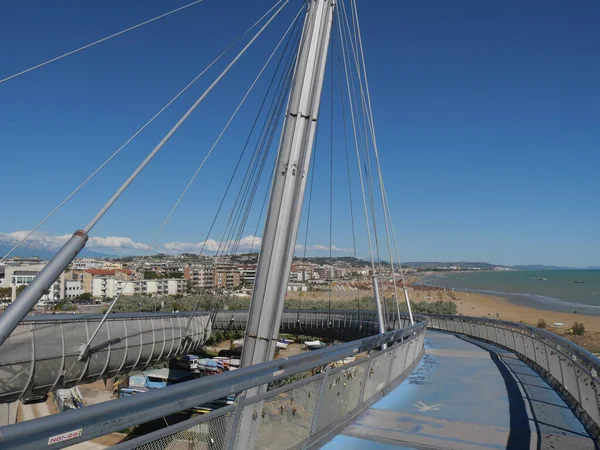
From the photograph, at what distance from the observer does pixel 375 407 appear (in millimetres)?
7727

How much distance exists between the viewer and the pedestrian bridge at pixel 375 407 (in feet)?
10.6

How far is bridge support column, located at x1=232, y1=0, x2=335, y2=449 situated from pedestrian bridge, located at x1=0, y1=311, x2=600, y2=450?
0.93 metres

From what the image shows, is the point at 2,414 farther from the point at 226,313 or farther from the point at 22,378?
the point at 226,313

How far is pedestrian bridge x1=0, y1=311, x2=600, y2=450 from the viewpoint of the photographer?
325 cm

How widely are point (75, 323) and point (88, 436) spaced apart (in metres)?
16.1

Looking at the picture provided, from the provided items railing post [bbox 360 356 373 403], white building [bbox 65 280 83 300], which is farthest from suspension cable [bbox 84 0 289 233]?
white building [bbox 65 280 83 300]

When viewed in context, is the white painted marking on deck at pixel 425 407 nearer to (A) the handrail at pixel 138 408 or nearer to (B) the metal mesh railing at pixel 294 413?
(B) the metal mesh railing at pixel 294 413

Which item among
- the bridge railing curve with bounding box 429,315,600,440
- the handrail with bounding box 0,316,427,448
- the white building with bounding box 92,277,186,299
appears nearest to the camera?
the handrail with bounding box 0,316,427,448

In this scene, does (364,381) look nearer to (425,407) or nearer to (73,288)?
(425,407)

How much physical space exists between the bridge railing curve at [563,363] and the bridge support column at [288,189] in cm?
405

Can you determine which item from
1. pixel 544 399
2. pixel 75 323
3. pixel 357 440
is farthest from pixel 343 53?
pixel 75 323

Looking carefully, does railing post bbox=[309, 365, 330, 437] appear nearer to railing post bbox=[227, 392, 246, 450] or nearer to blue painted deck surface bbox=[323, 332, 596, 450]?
blue painted deck surface bbox=[323, 332, 596, 450]

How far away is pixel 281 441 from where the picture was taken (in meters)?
5.09

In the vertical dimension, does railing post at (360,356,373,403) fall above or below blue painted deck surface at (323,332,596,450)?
above
